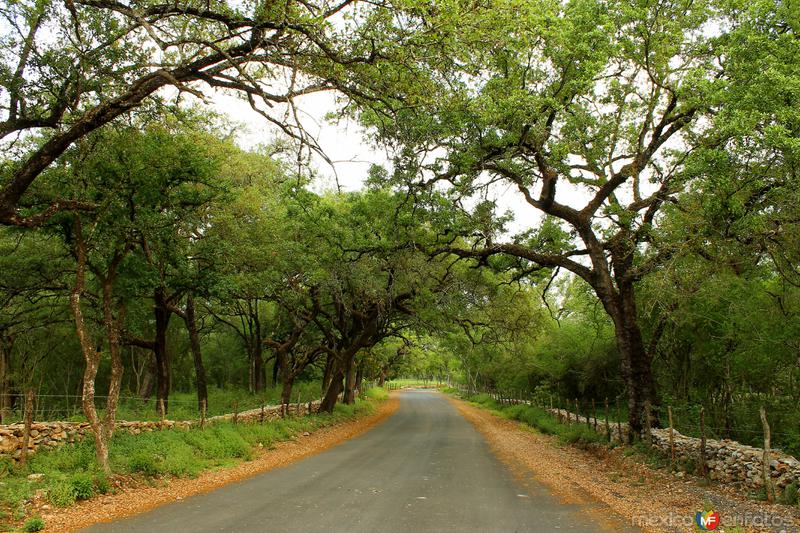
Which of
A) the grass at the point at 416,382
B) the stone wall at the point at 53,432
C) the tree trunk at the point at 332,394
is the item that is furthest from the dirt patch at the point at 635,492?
the grass at the point at 416,382

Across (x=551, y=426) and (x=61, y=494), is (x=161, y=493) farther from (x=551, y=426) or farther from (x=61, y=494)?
(x=551, y=426)

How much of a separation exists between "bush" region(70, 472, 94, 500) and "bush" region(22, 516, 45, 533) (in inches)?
55.0

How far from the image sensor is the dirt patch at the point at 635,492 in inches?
293

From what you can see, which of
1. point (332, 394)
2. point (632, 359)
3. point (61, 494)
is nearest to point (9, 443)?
point (61, 494)

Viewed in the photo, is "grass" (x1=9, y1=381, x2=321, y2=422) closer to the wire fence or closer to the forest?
the forest

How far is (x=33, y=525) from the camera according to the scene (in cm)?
663

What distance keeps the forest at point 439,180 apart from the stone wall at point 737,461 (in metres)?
1.65

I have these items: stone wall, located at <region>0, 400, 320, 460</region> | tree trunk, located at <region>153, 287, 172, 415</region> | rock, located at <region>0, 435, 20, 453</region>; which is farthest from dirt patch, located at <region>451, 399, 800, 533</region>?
tree trunk, located at <region>153, 287, 172, 415</region>

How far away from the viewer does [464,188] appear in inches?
574

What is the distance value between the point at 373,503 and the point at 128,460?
487 centimetres

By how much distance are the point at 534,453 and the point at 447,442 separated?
10.9 ft

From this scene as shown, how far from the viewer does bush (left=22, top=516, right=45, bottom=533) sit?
260 inches

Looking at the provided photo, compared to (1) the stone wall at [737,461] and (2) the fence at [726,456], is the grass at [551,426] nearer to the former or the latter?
(2) the fence at [726,456]

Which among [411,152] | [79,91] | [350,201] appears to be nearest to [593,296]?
[350,201]
